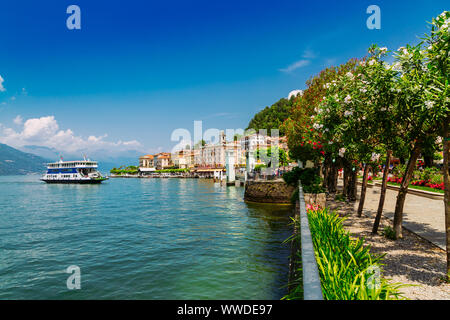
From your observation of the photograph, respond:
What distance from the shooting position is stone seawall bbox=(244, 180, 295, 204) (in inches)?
1281

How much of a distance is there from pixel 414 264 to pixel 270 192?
85.6 ft

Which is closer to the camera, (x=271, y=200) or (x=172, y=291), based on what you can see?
(x=172, y=291)

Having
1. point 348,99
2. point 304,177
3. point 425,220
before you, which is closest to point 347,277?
point 348,99

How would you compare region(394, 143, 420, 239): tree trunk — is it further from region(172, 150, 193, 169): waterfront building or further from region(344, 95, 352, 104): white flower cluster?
region(172, 150, 193, 169): waterfront building

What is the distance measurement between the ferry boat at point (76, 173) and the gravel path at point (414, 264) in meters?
95.7

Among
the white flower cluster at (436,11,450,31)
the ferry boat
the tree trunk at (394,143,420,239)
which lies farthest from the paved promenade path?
the ferry boat

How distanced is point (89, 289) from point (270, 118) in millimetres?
127956

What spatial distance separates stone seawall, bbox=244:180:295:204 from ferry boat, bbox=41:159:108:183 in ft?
240

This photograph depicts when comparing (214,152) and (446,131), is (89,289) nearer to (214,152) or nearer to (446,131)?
(446,131)

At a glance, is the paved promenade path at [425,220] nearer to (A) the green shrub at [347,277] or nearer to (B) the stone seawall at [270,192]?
(A) the green shrub at [347,277]

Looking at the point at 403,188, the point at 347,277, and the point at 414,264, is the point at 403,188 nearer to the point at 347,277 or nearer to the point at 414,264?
the point at 414,264

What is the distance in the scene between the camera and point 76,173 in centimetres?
9325

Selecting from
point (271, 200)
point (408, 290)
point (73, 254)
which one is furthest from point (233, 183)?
point (408, 290)
